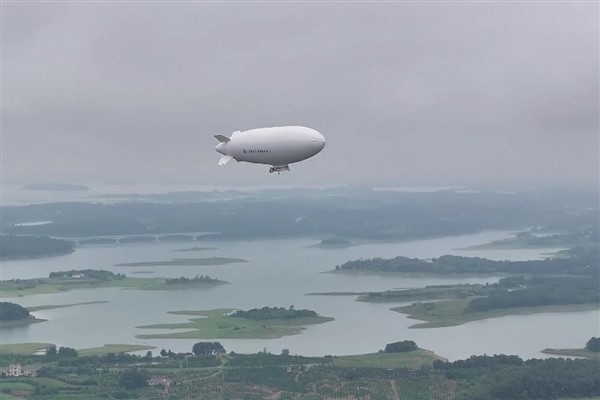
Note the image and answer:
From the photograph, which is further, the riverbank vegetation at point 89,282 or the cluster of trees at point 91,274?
the cluster of trees at point 91,274

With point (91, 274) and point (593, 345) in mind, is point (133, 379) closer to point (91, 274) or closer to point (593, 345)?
point (593, 345)

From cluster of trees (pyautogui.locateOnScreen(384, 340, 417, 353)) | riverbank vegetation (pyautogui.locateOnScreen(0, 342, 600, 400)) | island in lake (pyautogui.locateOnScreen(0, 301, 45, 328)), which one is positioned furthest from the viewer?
island in lake (pyautogui.locateOnScreen(0, 301, 45, 328))

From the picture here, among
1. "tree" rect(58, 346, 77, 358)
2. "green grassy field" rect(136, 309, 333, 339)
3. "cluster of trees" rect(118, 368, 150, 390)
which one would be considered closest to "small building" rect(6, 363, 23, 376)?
"tree" rect(58, 346, 77, 358)

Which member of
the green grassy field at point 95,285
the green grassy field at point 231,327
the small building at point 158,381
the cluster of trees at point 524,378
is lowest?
the cluster of trees at point 524,378

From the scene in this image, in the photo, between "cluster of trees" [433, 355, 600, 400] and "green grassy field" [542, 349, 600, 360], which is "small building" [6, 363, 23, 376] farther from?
"green grassy field" [542, 349, 600, 360]

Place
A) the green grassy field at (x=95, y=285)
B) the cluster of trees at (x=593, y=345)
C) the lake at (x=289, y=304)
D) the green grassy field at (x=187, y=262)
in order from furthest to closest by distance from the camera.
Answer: the green grassy field at (x=187, y=262)
the green grassy field at (x=95, y=285)
the lake at (x=289, y=304)
the cluster of trees at (x=593, y=345)

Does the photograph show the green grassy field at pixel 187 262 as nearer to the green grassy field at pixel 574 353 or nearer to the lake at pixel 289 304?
the lake at pixel 289 304

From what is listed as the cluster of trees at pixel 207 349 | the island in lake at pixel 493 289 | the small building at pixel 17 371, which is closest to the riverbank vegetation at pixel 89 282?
the island in lake at pixel 493 289
